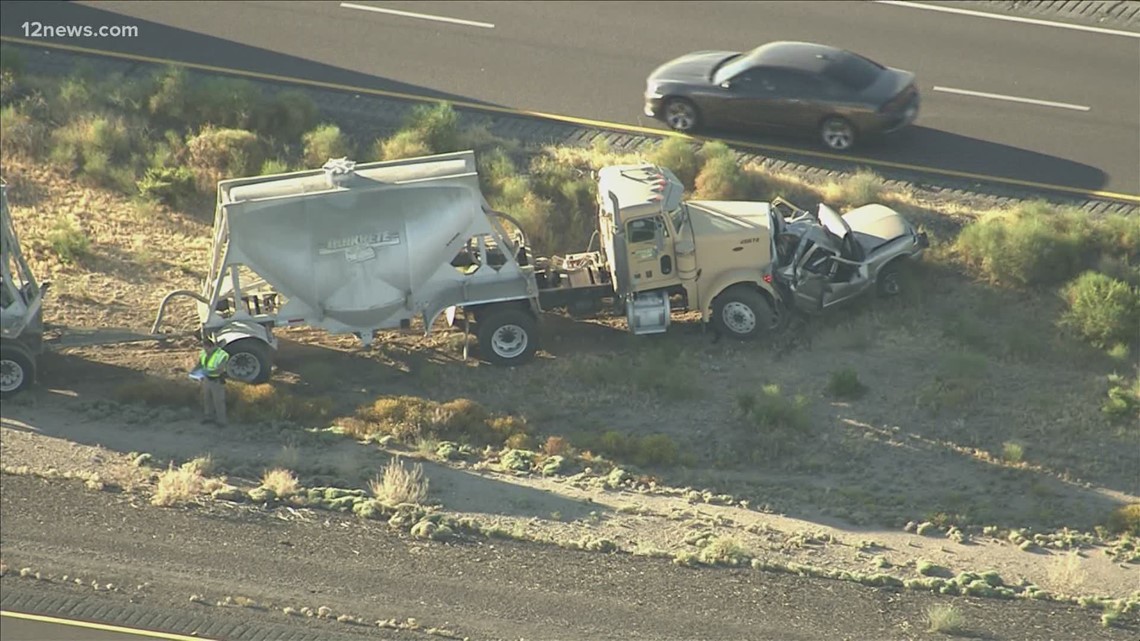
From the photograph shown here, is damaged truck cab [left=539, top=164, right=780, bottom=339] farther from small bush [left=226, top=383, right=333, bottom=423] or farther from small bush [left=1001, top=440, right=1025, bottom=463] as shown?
small bush [left=1001, top=440, right=1025, bottom=463]

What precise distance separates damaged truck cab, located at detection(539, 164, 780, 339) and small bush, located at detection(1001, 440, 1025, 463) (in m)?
4.10

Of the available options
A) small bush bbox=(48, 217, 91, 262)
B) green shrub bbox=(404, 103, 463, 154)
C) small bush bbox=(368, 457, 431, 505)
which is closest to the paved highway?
green shrub bbox=(404, 103, 463, 154)

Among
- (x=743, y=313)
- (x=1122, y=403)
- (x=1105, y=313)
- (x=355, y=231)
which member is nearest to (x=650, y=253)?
(x=743, y=313)

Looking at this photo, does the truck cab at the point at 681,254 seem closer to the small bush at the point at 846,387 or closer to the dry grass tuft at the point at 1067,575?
the small bush at the point at 846,387

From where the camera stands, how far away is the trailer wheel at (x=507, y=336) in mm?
27750

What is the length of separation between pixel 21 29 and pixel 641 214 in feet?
50.8

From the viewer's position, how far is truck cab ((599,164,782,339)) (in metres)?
27.7

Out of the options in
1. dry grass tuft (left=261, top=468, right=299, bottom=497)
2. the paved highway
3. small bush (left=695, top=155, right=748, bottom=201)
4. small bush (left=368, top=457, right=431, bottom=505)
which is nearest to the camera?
dry grass tuft (left=261, top=468, right=299, bottom=497)

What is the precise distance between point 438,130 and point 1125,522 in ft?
44.8

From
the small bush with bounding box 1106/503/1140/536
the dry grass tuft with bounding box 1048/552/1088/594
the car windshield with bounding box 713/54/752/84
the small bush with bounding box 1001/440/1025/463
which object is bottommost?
the dry grass tuft with bounding box 1048/552/1088/594

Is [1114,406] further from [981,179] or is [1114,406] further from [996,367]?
[981,179]


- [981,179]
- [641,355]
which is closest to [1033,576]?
[641,355]

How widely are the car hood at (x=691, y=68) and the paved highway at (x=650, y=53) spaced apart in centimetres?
96

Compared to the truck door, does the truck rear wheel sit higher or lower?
lower
